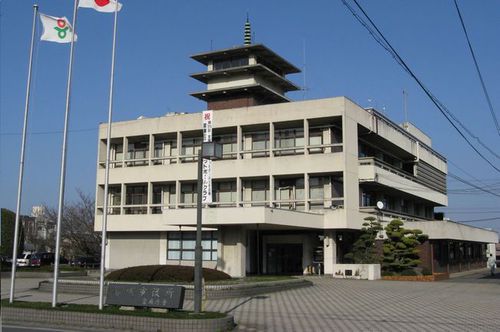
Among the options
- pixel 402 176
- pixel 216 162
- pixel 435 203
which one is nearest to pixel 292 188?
pixel 216 162

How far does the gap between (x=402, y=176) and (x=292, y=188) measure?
40.0ft

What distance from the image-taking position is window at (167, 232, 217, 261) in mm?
42406

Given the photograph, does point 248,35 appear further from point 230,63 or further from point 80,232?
point 80,232

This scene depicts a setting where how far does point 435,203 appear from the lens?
202ft

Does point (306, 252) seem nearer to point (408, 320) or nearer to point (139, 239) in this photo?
point (139, 239)

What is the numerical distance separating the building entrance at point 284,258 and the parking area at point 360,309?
1482 cm

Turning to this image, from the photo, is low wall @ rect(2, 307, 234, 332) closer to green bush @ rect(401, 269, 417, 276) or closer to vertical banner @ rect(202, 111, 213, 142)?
vertical banner @ rect(202, 111, 213, 142)

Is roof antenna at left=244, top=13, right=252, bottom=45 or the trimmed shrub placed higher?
roof antenna at left=244, top=13, right=252, bottom=45

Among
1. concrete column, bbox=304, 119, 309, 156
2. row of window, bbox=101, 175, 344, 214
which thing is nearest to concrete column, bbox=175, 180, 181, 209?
row of window, bbox=101, 175, 344, 214

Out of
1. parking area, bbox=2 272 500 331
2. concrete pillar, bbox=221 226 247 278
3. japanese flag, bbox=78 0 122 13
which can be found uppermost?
japanese flag, bbox=78 0 122 13

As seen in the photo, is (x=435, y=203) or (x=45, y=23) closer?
(x=45, y=23)

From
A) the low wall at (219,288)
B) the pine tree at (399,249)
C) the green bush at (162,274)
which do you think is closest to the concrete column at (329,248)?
the pine tree at (399,249)

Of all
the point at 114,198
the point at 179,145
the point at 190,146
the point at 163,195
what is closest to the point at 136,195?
the point at 114,198

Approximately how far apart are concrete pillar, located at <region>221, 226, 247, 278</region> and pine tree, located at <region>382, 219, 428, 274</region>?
9.62 m
